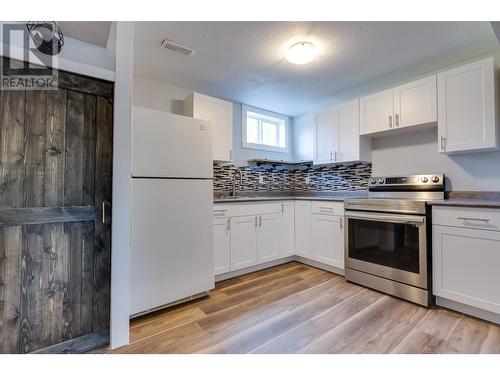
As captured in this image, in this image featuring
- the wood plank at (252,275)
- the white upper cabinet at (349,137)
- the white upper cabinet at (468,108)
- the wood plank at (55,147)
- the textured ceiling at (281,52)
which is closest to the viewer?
the wood plank at (55,147)

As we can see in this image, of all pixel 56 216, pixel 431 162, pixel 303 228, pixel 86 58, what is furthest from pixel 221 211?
pixel 431 162

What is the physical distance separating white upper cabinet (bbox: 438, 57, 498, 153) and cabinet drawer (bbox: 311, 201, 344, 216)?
42.5 inches

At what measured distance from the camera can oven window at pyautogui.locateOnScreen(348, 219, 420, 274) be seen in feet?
7.09

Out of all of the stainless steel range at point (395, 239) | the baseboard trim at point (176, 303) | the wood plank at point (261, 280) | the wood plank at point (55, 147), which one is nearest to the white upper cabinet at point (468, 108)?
the stainless steel range at point (395, 239)

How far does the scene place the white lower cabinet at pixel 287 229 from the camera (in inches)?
123

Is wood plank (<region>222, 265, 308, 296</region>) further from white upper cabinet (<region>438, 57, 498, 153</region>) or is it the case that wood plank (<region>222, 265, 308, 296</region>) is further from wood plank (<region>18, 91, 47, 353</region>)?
white upper cabinet (<region>438, 57, 498, 153</region>)

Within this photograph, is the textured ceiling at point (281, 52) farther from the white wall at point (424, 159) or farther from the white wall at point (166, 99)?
the white wall at point (424, 159)

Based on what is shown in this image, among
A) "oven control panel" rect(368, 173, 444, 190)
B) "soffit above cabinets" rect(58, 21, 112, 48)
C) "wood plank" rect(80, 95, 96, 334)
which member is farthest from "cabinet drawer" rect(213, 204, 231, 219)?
"oven control panel" rect(368, 173, 444, 190)

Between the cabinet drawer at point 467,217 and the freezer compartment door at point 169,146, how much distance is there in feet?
6.58

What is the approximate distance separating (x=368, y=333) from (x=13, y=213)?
7.54 feet

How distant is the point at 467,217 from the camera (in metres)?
1.86

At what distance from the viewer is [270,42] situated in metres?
2.03
